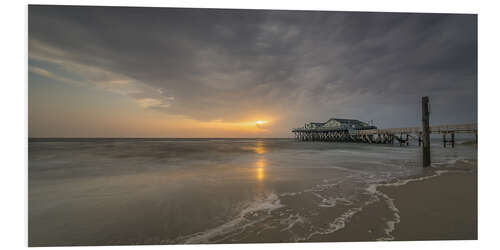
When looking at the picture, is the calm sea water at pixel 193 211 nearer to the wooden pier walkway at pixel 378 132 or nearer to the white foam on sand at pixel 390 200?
the white foam on sand at pixel 390 200

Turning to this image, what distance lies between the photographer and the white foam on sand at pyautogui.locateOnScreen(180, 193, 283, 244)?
7.34ft

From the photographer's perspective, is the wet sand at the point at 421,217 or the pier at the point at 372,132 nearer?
the wet sand at the point at 421,217

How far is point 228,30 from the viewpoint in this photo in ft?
17.6

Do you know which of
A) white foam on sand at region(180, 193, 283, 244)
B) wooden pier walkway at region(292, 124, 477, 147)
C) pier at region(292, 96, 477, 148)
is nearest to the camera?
white foam on sand at region(180, 193, 283, 244)

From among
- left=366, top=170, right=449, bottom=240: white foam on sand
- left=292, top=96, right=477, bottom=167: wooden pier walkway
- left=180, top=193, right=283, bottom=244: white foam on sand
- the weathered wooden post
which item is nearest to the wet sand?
left=366, top=170, right=449, bottom=240: white foam on sand

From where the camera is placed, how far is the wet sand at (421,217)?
2.29 meters

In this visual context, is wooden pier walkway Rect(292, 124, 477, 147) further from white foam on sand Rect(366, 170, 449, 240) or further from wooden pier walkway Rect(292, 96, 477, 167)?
white foam on sand Rect(366, 170, 449, 240)

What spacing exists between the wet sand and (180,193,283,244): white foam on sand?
0.86 m

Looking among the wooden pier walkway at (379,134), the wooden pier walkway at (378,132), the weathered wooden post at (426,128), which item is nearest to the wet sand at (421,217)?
the weathered wooden post at (426,128)

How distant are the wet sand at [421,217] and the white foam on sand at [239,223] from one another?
0.86 metres

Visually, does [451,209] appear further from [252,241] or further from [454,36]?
[454,36]

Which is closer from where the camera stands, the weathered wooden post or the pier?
the weathered wooden post

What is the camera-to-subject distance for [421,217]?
2.52m

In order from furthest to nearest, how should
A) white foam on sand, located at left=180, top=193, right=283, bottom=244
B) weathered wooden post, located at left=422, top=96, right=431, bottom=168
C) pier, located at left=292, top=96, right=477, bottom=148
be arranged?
pier, located at left=292, top=96, right=477, bottom=148 < weathered wooden post, located at left=422, top=96, right=431, bottom=168 < white foam on sand, located at left=180, top=193, right=283, bottom=244
